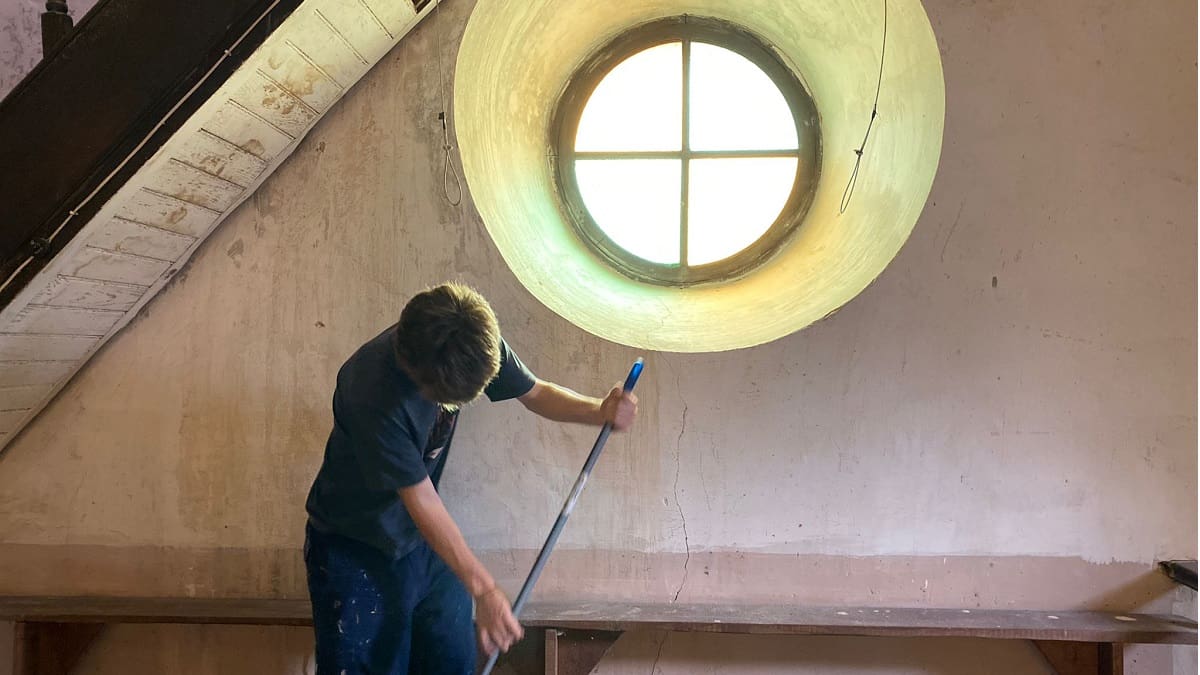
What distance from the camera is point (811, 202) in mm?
2004

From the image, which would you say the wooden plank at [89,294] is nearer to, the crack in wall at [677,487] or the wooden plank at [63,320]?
the wooden plank at [63,320]

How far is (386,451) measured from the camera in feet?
4.30

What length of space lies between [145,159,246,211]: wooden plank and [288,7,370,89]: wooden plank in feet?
1.09

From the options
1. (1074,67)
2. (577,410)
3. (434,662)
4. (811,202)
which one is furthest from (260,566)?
(1074,67)

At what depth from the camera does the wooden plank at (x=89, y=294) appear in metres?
1.52

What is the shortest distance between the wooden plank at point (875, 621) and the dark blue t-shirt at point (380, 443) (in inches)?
17.7

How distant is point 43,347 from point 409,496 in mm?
969

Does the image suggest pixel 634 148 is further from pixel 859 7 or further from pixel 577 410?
pixel 577 410

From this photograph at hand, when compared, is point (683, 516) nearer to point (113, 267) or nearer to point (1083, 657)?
point (1083, 657)

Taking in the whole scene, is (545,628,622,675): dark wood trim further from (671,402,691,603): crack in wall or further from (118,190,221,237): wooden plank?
(118,190,221,237): wooden plank

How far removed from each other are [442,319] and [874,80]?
1.23m

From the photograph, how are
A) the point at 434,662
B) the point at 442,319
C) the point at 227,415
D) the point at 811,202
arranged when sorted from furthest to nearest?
the point at 811,202, the point at 227,415, the point at 434,662, the point at 442,319

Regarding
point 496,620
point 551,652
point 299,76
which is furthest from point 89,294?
point 551,652

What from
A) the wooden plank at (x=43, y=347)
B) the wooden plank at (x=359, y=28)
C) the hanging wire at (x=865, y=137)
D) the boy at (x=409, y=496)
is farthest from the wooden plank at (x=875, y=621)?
the wooden plank at (x=359, y=28)
